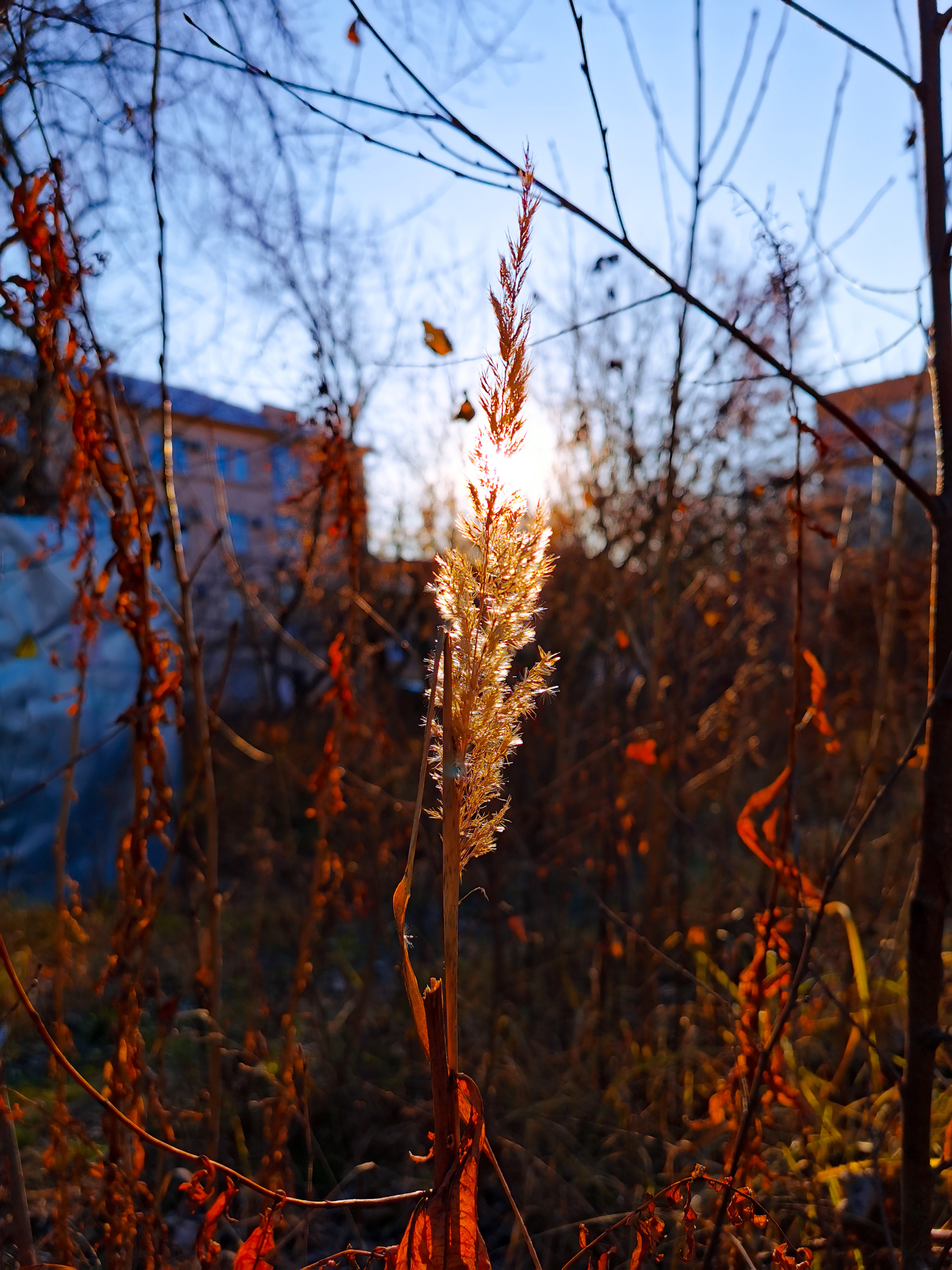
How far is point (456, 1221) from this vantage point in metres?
0.77

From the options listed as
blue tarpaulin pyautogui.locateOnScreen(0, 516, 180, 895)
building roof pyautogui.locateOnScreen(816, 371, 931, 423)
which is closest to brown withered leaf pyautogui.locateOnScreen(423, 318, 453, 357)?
building roof pyautogui.locateOnScreen(816, 371, 931, 423)

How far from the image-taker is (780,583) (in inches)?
232

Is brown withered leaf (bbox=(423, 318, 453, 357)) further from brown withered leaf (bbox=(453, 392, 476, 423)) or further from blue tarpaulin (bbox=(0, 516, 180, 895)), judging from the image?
blue tarpaulin (bbox=(0, 516, 180, 895))

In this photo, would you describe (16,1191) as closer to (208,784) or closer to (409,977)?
(208,784)

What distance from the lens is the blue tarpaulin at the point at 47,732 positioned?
5.79 m

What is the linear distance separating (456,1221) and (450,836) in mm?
362

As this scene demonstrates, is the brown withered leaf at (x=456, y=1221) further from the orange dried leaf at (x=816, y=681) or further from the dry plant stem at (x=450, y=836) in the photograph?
the orange dried leaf at (x=816, y=681)

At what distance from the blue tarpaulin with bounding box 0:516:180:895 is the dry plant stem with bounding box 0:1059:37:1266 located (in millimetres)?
4558

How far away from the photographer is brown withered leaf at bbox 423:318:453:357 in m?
1.54

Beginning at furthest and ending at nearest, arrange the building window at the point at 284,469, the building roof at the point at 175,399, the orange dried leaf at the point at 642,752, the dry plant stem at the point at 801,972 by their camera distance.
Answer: the building window at the point at 284,469 < the building roof at the point at 175,399 < the orange dried leaf at the point at 642,752 < the dry plant stem at the point at 801,972

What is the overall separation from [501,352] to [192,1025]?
3.99 m

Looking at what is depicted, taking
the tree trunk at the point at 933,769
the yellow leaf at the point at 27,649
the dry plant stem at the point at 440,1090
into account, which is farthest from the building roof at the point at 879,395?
the yellow leaf at the point at 27,649

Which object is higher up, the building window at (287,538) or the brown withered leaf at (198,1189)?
the building window at (287,538)

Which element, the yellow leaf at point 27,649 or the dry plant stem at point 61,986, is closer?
the dry plant stem at point 61,986
